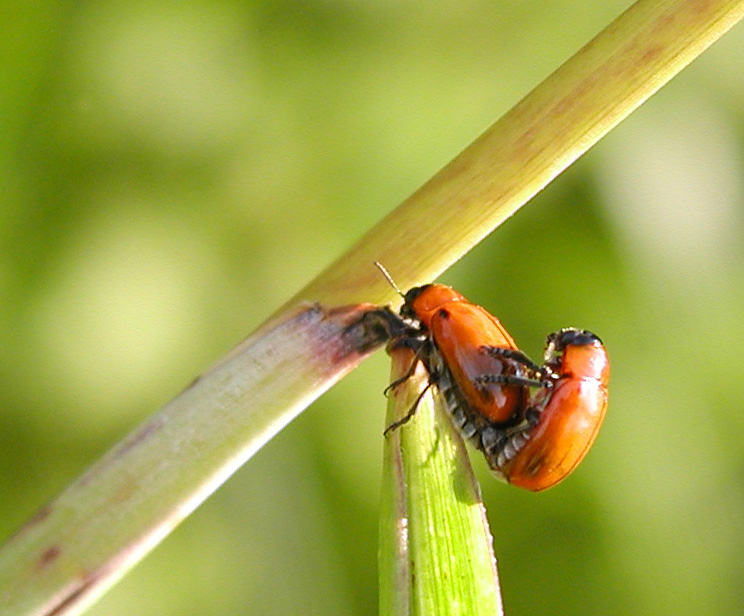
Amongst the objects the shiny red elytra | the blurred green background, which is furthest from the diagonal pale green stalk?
the blurred green background

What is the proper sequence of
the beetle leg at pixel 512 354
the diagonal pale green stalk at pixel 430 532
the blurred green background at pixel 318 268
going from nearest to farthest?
the diagonal pale green stalk at pixel 430 532 < the beetle leg at pixel 512 354 < the blurred green background at pixel 318 268

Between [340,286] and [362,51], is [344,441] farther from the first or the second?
[340,286]

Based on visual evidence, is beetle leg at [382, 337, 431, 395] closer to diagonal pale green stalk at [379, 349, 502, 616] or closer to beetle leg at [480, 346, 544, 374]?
diagonal pale green stalk at [379, 349, 502, 616]

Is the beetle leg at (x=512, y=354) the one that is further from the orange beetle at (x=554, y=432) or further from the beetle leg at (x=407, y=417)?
the beetle leg at (x=407, y=417)

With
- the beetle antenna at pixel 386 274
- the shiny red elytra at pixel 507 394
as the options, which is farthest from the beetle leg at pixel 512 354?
the beetle antenna at pixel 386 274

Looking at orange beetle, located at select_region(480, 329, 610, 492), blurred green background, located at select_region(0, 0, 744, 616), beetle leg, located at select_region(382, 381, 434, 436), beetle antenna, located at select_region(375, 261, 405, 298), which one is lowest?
beetle leg, located at select_region(382, 381, 434, 436)

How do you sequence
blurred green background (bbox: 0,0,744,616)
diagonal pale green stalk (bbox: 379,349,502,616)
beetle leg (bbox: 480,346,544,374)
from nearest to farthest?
diagonal pale green stalk (bbox: 379,349,502,616)
beetle leg (bbox: 480,346,544,374)
blurred green background (bbox: 0,0,744,616)
